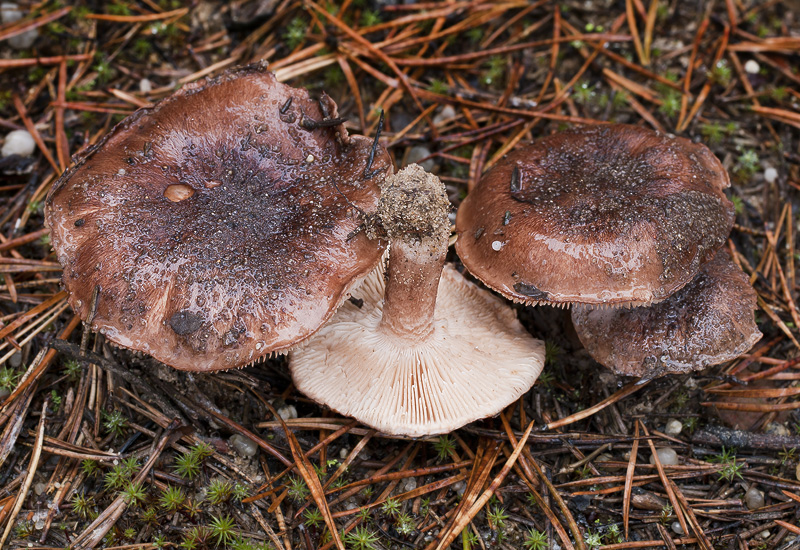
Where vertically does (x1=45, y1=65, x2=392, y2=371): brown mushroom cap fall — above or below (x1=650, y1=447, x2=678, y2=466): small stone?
above

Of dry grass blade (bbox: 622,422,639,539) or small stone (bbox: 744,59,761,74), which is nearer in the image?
dry grass blade (bbox: 622,422,639,539)

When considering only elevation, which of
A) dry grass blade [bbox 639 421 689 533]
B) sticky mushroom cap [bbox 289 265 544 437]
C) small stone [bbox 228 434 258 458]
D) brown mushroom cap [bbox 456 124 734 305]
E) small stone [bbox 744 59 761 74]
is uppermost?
small stone [bbox 744 59 761 74]

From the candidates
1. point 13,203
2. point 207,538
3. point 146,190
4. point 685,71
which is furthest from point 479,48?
point 207,538

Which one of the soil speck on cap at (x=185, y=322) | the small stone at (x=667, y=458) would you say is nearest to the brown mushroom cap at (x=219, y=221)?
the soil speck on cap at (x=185, y=322)

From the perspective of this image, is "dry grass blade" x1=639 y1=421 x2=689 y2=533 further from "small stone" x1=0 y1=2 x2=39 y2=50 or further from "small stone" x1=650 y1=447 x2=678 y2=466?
"small stone" x1=0 y1=2 x2=39 y2=50

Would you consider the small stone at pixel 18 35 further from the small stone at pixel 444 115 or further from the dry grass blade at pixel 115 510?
the dry grass blade at pixel 115 510

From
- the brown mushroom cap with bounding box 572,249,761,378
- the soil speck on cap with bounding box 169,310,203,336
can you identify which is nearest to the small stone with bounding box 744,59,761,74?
the brown mushroom cap with bounding box 572,249,761,378

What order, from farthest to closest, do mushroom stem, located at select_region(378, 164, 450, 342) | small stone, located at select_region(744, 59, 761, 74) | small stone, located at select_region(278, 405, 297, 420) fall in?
small stone, located at select_region(744, 59, 761, 74) → small stone, located at select_region(278, 405, 297, 420) → mushroom stem, located at select_region(378, 164, 450, 342)

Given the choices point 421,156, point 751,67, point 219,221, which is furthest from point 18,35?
point 751,67
